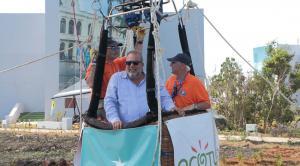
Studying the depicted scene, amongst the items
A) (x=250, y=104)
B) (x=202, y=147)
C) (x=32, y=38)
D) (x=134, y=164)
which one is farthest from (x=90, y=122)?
(x=32, y=38)

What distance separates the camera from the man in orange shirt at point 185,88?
4.82 metres

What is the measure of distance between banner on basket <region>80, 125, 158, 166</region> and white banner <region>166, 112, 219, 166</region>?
7.3 inches

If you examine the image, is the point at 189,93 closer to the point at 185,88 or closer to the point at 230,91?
the point at 185,88

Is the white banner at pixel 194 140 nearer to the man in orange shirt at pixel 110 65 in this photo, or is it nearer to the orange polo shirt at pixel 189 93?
the orange polo shirt at pixel 189 93

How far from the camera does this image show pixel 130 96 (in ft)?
13.8

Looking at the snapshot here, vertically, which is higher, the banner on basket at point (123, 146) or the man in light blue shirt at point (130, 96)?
the man in light blue shirt at point (130, 96)

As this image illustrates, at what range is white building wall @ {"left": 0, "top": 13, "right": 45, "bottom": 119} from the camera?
33.4 m

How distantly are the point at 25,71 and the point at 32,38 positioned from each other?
7.71 feet

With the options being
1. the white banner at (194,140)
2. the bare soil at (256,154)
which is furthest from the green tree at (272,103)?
the white banner at (194,140)

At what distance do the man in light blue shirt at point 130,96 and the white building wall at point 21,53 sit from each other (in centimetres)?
2990

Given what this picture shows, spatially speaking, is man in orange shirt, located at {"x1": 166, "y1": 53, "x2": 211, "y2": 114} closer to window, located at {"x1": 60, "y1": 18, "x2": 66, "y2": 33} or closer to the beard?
the beard

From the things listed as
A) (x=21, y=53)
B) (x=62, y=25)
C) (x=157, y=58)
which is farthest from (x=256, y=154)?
(x=21, y=53)

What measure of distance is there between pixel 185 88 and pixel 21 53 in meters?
30.0

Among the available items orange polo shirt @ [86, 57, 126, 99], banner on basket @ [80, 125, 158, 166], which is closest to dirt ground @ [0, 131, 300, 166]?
orange polo shirt @ [86, 57, 126, 99]
